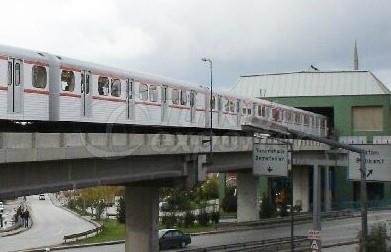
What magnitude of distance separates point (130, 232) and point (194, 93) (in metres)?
8.08

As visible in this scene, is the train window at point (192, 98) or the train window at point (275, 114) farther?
the train window at point (275, 114)

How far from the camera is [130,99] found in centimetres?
2484

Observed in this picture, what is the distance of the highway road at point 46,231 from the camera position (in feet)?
149

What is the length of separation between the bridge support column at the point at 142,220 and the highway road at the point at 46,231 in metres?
16.0

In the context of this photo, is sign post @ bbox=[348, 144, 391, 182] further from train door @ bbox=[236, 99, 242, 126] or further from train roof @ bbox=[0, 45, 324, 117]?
train door @ bbox=[236, 99, 242, 126]

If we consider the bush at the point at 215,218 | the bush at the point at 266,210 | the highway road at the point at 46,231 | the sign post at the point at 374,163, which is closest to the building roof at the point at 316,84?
the bush at the point at 266,210

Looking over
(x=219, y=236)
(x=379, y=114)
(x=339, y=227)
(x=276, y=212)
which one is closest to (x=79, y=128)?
(x=219, y=236)

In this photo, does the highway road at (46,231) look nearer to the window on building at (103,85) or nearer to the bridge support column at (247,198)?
the bridge support column at (247,198)

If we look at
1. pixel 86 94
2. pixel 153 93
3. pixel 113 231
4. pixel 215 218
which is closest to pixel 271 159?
pixel 153 93

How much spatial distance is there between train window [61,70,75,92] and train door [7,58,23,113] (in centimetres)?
216

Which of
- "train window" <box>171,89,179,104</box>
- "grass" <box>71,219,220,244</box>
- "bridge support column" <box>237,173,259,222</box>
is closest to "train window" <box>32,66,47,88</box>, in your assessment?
"train window" <box>171,89,179,104</box>

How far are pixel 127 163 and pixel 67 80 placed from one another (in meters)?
4.36

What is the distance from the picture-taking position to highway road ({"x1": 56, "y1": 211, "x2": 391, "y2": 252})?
4206cm

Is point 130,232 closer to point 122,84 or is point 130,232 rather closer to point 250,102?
point 122,84
